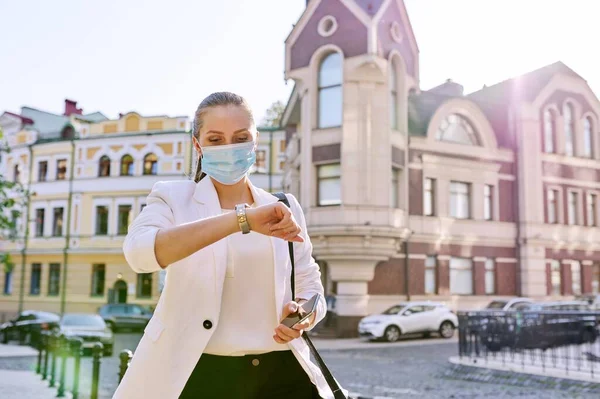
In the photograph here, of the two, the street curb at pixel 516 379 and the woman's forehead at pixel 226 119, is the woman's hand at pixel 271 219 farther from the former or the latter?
the street curb at pixel 516 379

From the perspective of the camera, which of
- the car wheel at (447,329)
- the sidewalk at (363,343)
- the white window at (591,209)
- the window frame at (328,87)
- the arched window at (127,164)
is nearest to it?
the sidewalk at (363,343)

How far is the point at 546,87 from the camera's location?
112 feet

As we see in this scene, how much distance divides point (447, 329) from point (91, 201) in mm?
24992

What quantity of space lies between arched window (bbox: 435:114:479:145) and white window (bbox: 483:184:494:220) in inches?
96.2

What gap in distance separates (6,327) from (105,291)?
13386mm

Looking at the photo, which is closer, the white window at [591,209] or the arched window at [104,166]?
the white window at [591,209]

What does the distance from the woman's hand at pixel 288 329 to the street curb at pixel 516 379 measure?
34.5 ft

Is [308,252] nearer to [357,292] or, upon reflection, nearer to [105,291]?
[357,292]

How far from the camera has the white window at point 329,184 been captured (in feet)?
86.7

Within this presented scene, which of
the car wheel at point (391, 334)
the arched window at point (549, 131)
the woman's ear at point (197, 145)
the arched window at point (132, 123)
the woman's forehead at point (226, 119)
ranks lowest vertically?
the car wheel at point (391, 334)

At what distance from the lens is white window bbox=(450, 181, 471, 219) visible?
3098 centimetres

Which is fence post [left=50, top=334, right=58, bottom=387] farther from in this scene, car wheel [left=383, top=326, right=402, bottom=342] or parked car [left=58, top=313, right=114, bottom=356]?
car wheel [left=383, top=326, right=402, bottom=342]

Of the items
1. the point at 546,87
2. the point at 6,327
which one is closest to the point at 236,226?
the point at 6,327

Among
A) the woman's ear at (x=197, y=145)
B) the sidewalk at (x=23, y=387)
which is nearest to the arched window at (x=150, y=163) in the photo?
the sidewalk at (x=23, y=387)
